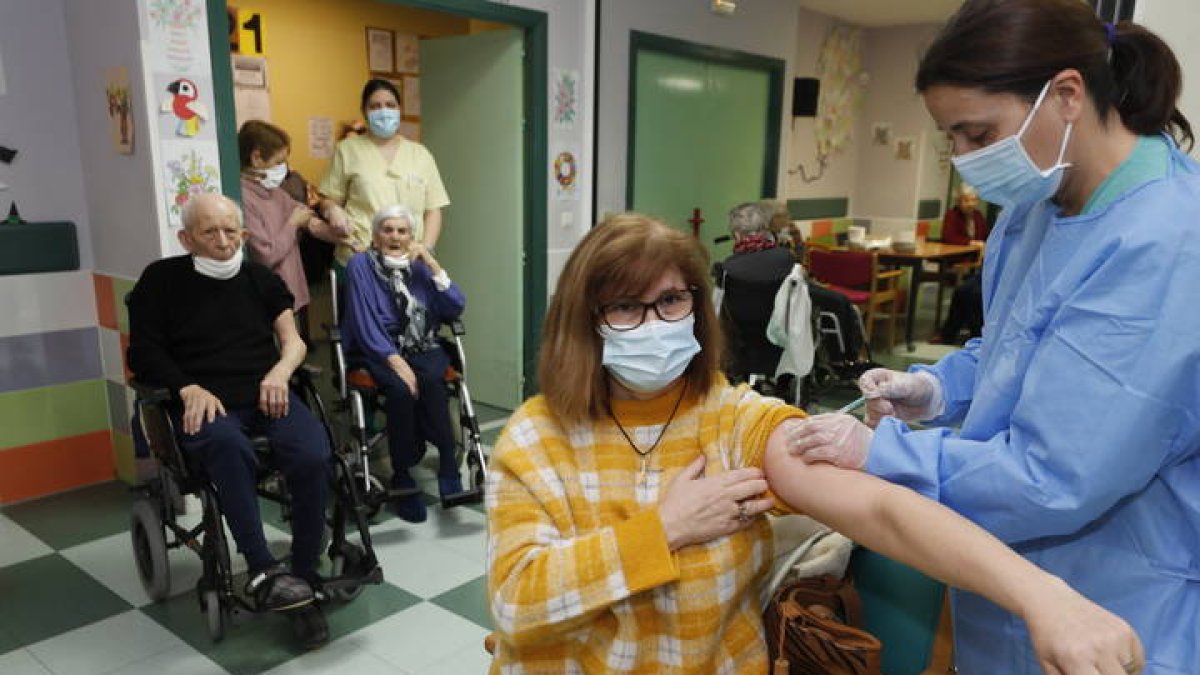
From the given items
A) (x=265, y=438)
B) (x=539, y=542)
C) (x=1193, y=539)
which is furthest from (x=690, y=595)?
(x=265, y=438)

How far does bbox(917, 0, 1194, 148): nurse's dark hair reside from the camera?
0.94 m

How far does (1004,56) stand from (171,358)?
233cm

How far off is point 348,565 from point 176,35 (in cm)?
186

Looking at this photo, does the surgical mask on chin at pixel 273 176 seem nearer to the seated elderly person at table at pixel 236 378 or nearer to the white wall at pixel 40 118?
the white wall at pixel 40 118

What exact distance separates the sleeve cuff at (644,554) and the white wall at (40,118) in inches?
111

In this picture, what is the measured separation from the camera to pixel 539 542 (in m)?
1.11

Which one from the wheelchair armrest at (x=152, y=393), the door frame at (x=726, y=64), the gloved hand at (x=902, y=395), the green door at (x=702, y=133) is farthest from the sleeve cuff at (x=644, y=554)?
the door frame at (x=726, y=64)

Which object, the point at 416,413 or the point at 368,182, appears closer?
the point at 416,413

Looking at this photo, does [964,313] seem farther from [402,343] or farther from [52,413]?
[52,413]

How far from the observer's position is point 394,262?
3.22 meters

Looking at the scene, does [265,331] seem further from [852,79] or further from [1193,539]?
[852,79]

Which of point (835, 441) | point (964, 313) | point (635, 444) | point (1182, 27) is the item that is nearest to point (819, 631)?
point (835, 441)

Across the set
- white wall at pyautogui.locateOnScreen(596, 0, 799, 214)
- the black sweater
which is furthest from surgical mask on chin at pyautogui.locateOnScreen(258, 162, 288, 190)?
white wall at pyautogui.locateOnScreen(596, 0, 799, 214)

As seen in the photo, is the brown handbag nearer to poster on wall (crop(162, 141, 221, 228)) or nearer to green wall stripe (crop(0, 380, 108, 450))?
poster on wall (crop(162, 141, 221, 228))
